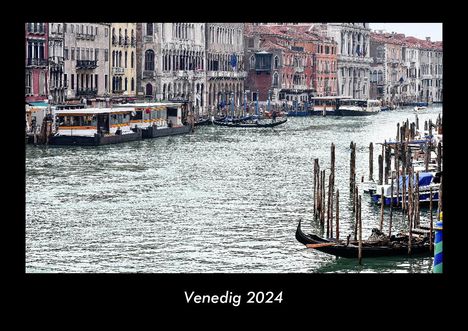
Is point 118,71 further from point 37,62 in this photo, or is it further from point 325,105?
point 325,105

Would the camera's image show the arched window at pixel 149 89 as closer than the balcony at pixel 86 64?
No

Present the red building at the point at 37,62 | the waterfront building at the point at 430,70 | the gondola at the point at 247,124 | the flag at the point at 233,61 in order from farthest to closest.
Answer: the waterfront building at the point at 430,70 → the flag at the point at 233,61 → the gondola at the point at 247,124 → the red building at the point at 37,62

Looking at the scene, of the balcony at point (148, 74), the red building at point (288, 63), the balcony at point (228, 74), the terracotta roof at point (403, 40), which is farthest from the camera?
the terracotta roof at point (403, 40)

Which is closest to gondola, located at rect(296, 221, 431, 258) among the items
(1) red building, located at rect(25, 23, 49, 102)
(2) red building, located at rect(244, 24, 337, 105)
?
(1) red building, located at rect(25, 23, 49, 102)

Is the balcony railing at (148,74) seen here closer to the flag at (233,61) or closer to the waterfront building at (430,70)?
the flag at (233,61)

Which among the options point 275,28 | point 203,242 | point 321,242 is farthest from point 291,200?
point 275,28

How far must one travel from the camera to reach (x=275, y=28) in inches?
1196

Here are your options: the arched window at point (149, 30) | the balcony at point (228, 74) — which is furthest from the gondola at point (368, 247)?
the balcony at point (228, 74)

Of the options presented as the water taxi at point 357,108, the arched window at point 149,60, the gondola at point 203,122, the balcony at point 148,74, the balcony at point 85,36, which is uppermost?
the balcony at point 85,36

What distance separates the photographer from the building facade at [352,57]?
3434 cm

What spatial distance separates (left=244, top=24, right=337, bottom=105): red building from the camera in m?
28.8

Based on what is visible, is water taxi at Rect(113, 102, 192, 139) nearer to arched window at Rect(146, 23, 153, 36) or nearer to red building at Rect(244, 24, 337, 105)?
arched window at Rect(146, 23, 153, 36)

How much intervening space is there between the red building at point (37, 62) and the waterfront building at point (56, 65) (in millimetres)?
153
